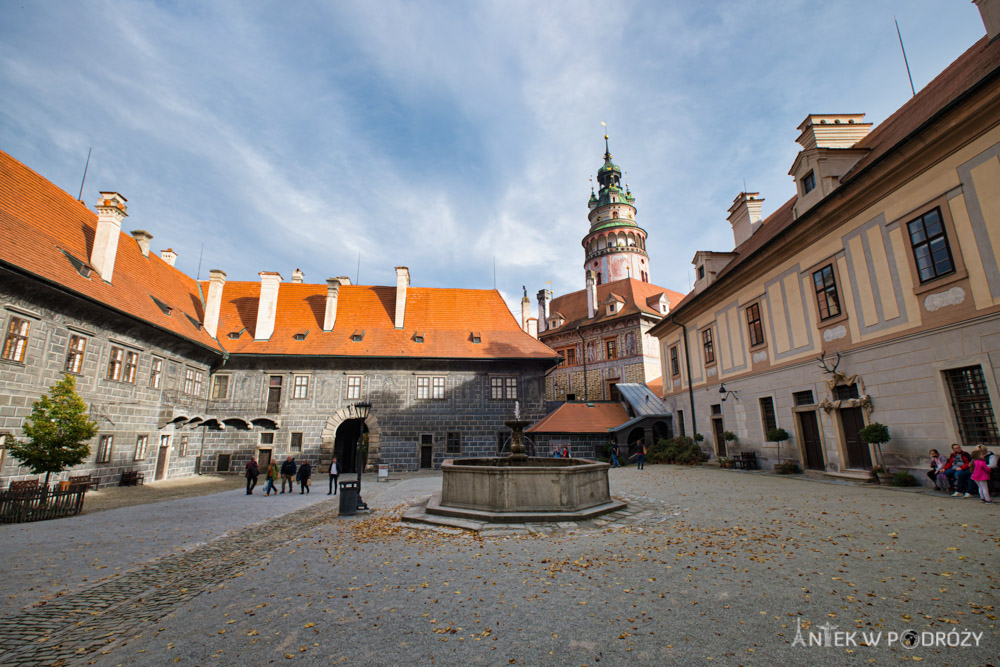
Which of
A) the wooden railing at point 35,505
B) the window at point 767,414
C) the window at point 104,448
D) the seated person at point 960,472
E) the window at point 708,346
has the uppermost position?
the window at point 708,346

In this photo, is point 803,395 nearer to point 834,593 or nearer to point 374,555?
point 834,593

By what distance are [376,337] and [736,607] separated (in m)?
25.9

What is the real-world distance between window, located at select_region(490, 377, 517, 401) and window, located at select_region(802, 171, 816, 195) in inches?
677

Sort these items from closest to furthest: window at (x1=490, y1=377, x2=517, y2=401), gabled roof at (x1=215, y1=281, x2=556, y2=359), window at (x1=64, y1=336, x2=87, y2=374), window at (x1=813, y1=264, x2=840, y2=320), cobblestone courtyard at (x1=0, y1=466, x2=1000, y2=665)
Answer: cobblestone courtyard at (x1=0, y1=466, x2=1000, y2=665) → window at (x1=813, y1=264, x2=840, y2=320) → window at (x1=64, y1=336, x2=87, y2=374) → gabled roof at (x1=215, y1=281, x2=556, y2=359) → window at (x1=490, y1=377, x2=517, y2=401)

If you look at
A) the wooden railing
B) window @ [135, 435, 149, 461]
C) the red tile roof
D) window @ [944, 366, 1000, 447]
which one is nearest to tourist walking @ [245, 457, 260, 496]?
the wooden railing

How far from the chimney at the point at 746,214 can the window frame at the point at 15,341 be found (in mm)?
29635

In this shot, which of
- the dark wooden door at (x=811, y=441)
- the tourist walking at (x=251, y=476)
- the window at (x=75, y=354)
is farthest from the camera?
the tourist walking at (x=251, y=476)

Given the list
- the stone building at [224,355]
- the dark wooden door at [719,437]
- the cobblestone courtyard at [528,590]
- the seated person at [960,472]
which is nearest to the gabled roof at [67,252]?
the stone building at [224,355]

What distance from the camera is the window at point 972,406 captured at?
9.85 metres

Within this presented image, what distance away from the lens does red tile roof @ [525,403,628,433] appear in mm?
26484

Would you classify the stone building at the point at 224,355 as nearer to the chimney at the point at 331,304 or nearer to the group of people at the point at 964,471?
the chimney at the point at 331,304

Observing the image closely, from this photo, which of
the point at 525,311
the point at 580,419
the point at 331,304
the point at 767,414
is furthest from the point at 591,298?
the point at 767,414

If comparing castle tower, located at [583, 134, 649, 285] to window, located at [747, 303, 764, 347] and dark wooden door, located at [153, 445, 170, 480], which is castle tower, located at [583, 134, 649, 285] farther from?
dark wooden door, located at [153, 445, 170, 480]

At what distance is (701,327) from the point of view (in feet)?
77.2
